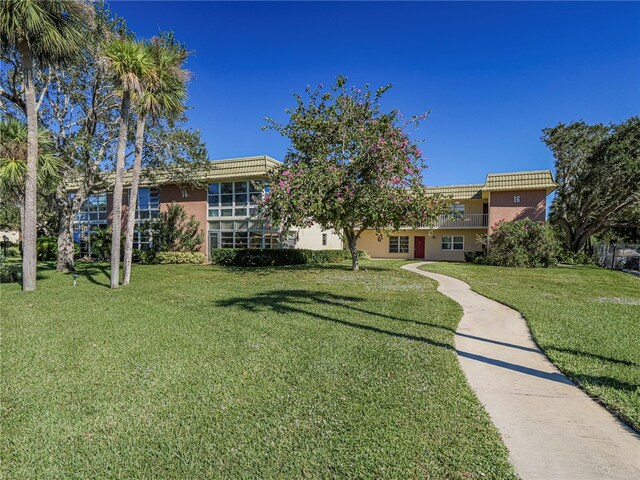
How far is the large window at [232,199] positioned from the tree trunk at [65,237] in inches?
316

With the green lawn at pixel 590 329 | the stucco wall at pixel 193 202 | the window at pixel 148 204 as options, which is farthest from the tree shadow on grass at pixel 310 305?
the window at pixel 148 204

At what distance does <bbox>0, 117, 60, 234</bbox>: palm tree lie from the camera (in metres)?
10.5

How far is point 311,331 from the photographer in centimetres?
627

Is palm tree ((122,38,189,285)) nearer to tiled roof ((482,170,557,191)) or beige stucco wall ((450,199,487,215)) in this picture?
tiled roof ((482,170,557,191))

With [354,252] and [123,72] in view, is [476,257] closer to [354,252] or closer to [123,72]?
[354,252]

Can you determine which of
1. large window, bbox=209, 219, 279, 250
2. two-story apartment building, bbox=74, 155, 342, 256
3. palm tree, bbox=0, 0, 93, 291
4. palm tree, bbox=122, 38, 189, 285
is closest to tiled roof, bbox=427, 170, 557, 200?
two-story apartment building, bbox=74, 155, 342, 256

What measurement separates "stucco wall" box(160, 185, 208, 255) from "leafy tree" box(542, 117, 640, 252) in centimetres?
2524

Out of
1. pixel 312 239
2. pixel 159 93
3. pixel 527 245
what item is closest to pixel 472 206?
pixel 527 245

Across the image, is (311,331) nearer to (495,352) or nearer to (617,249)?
(495,352)

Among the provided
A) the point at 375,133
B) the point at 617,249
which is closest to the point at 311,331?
the point at 375,133

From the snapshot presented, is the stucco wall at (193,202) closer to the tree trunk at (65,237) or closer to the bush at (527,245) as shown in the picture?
the tree trunk at (65,237)

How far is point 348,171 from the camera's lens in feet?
49.3

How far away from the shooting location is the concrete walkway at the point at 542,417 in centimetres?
269

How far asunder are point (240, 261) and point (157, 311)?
12724mm
